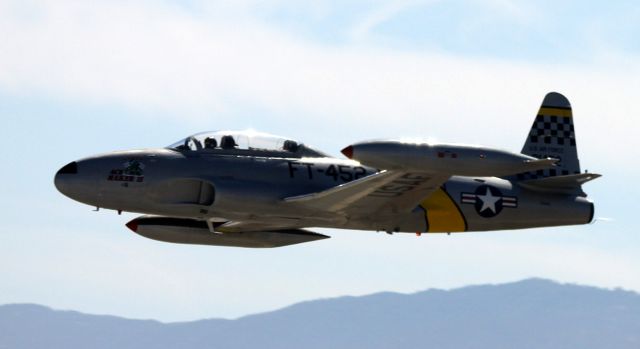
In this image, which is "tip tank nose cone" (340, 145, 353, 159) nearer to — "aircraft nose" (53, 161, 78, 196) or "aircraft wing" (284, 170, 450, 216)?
"aircraft wing" (284, 170, 450, 216)

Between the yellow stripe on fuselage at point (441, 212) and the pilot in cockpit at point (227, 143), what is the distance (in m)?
4.79

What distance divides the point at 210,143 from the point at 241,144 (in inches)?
29.3

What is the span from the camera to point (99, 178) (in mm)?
27938

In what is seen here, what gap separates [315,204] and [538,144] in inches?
296

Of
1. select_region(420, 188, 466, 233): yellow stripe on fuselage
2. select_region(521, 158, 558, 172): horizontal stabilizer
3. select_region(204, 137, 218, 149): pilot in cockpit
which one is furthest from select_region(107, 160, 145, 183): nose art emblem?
select_region(521, 158, 558, 172): horizontal stabilizer

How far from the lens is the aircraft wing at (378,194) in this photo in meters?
26.4

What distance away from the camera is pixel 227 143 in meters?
28.7

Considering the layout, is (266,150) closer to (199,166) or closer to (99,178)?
(199,166)

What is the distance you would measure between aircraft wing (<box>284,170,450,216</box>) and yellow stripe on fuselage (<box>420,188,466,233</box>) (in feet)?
3.32

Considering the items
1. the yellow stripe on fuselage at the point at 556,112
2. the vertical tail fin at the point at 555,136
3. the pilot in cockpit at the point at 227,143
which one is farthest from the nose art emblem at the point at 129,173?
the yellow stripe on fuselage at the point at 556,112

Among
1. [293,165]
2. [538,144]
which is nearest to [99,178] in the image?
[293,165]

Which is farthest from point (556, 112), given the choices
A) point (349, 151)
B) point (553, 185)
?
point (349, 151)

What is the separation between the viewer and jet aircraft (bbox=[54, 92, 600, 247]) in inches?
1094

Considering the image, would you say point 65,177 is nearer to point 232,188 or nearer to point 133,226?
point 133,226
